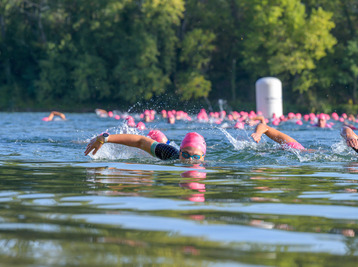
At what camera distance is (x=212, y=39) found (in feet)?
155

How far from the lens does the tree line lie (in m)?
42.6

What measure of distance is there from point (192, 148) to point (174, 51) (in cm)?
4028

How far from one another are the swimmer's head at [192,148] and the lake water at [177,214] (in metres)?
0.21

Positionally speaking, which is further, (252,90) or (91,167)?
(252,90)

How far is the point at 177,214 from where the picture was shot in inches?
193

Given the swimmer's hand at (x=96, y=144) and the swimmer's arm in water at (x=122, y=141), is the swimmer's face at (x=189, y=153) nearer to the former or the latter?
the swimmer's arm in water at (x=122, y=141)

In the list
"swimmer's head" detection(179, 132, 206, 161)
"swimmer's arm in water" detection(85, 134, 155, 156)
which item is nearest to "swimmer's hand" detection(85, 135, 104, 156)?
"swimmer's arm in water" detection(85, 134, 155, 156)

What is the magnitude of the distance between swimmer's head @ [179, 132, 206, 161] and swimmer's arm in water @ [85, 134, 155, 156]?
501 millimetres

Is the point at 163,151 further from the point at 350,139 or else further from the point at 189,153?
the point at 350,139

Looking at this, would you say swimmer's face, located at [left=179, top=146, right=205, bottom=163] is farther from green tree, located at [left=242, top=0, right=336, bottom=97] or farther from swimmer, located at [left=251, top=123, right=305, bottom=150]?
green tree, located at [left=242, top=0, right=336, bottom=97]

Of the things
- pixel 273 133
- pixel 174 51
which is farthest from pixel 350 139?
pixel 174 51

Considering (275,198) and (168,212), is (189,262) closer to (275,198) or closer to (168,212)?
(168,212)

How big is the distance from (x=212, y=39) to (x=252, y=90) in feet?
15.3

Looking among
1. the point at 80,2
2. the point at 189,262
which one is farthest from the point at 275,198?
the point at 80,2
